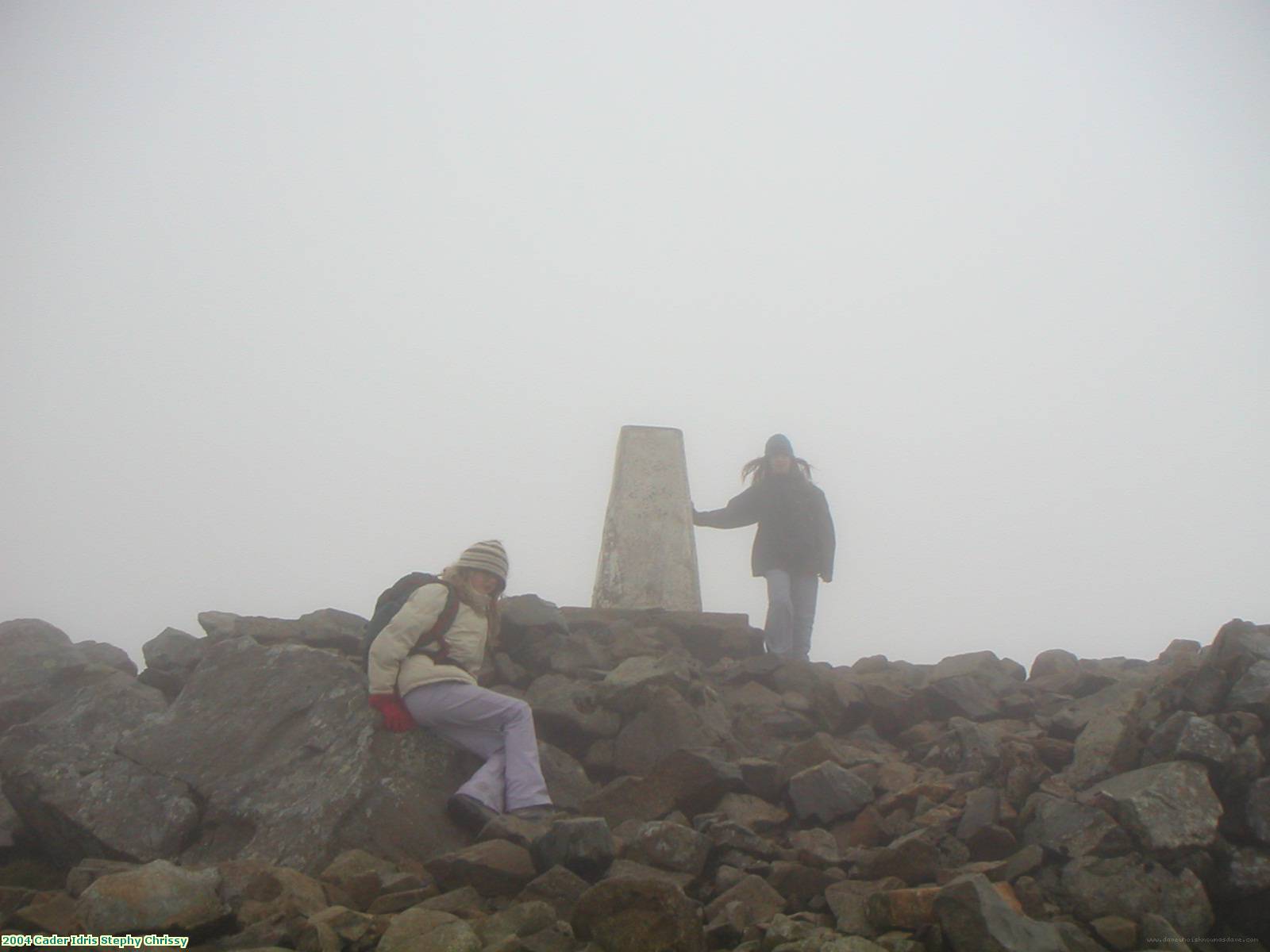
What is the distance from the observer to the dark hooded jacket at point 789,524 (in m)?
10.5

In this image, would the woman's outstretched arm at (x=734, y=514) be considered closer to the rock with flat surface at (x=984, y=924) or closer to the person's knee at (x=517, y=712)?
the person's knee at (x=517, y=712)

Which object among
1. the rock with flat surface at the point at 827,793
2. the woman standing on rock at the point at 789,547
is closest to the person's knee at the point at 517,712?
the rock with flat surface at the point at 827,793

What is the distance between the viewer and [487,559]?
23.9ft

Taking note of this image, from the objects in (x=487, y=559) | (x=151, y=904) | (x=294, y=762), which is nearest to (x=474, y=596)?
(x=487, y=559)

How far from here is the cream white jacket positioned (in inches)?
265

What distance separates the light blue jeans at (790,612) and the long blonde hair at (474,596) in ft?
→ 12.2

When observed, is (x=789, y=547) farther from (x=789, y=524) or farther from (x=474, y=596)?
(x=474, y=596)

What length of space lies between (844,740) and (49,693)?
6.65 metres

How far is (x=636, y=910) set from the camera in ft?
15.6

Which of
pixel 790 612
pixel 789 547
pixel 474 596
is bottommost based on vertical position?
pixel 474 596

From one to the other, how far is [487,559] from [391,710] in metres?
1.20

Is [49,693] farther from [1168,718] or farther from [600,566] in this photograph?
[1168,718]

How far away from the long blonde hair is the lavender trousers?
0.55 meters

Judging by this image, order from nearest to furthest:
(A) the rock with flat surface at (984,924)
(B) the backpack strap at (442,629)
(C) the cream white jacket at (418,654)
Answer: (A) the rock with flat surface at (984,924) < (C) the cream white jacket at (418,654) < (B) the backpack strap at (442,629)
